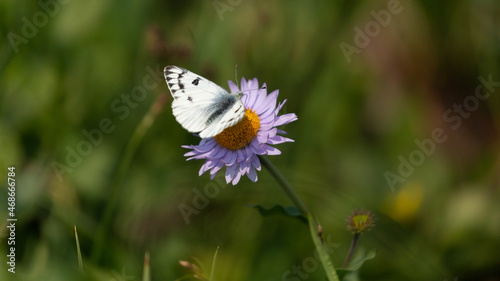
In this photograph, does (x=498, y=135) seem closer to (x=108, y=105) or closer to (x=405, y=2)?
(x=405, y=2)

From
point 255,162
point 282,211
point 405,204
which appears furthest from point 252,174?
point 405,204

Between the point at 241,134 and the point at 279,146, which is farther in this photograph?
the point at 279,146

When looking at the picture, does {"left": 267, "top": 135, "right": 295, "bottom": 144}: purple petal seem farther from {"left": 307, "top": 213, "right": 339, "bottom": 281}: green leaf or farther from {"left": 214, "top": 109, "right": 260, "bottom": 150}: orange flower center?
Answer: {"left": 307, "top": 213, "right": 339, "bottom": 281}: green leaf

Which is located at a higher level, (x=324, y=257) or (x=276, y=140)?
(x=276, y=140)

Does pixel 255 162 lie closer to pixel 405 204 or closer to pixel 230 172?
pixel 230 172

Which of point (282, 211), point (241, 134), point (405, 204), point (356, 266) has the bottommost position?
point (405, 204)

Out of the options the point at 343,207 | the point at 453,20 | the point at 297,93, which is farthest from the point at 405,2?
the point at 343,207
